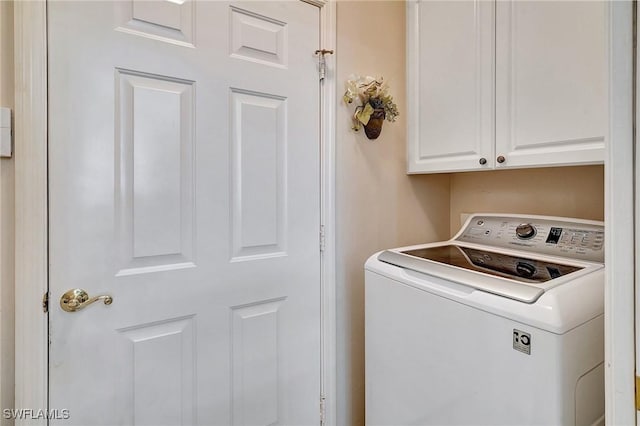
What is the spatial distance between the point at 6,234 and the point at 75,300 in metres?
0.25

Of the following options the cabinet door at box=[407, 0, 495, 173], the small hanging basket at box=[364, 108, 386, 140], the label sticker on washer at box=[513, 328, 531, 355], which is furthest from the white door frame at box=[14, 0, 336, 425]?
the cabinet door at box=[407, 0, 495, 173]

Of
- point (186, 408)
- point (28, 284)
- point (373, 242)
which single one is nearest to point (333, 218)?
point (373, 242)

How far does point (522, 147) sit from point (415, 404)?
0.99m

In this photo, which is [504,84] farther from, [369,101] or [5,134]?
[5,134]

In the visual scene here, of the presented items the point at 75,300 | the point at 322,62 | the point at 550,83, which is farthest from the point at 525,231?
the point at 75,300

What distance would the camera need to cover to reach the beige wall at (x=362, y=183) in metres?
1.41

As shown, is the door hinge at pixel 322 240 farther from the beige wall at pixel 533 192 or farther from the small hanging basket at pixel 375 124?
the beige wall at pixel 533 192

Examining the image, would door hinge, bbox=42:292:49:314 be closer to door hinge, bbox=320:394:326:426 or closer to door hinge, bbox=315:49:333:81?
door hinge, bbox=320:394:326:426

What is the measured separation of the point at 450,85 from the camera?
54.2 inches

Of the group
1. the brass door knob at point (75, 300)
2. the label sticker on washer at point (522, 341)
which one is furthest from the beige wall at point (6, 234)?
the label sticker on washer at point (522, 341)

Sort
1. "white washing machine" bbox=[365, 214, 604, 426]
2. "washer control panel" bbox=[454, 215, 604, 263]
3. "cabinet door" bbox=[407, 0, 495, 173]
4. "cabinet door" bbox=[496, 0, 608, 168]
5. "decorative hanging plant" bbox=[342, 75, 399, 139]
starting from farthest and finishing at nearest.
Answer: "decorative hanging plant" bbox=[342, 75, 399, 139] < "cabinet door" bbox=[407, 0, 495, 173] < "washer control panel" bbox=[454, 215, 604, 263] < "cabinet door" bbox=[496, 0, 608, 168] < "white washing machine" bbox=[365, 214, 604, 426]

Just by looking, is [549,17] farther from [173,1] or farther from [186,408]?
[186,408]

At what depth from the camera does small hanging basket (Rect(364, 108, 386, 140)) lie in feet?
4.64

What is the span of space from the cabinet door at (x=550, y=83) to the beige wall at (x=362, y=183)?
1.57ft
